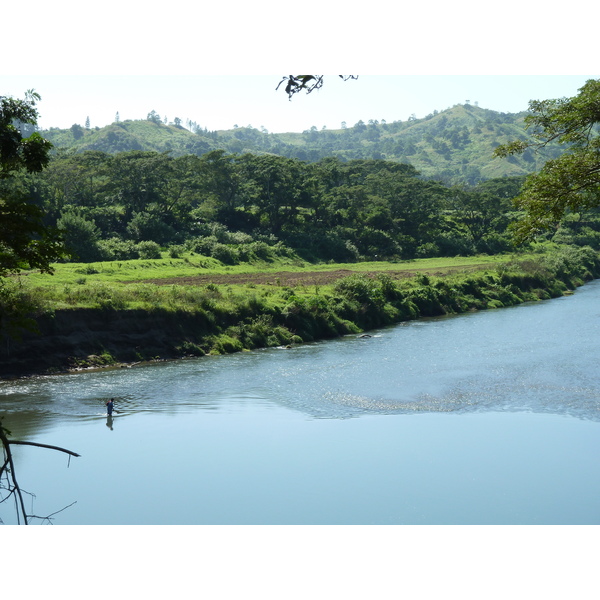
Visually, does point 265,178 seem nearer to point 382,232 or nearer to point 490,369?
point 382,232

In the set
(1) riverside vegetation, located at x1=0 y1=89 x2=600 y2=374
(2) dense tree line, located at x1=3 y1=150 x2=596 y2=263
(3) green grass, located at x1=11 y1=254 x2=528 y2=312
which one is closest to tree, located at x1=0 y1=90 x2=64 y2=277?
(1) riverside vegetation, located at x1=0 y1=89 x2=600 y2=374

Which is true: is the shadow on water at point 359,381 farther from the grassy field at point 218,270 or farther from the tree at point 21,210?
the tree at point 21,210

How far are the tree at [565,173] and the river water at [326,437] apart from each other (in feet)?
31.5

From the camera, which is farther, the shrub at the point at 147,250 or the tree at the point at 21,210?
the shrub at the point at 147,250

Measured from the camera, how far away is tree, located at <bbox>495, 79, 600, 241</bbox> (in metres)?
17.3

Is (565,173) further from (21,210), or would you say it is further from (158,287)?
(158,287)

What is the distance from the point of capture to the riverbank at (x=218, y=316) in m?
41.1

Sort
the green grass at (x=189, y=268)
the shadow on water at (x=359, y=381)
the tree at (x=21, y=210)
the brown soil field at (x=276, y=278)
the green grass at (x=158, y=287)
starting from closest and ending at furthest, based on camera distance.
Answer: the tree at (x=21, y=210) < the shadow on water at (x=359, y=381) < the green grass at (x=158, y=287) < the green grass at (x=189, y=268) < the brown soil field at (x=276, y=278)

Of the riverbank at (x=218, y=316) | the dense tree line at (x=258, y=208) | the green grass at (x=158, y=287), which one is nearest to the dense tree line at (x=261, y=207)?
the dense tree line at (x=258, y=208)

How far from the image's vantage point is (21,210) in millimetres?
13047

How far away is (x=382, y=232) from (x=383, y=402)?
67.1 metres

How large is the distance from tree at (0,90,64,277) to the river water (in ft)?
35.0

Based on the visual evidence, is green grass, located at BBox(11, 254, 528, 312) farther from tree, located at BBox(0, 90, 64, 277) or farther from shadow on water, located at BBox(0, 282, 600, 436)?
tree, located at BBox(0, 90, 64, 277)

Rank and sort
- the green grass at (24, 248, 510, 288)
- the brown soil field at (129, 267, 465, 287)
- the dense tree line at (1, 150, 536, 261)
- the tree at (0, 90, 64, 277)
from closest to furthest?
the tree at (0, 90, 64, 277)
the green grass at (24, 248, 510, 288)
the brown soil field at (129, 267, 465, 287)
the dense tree line at (1, 150, 536, 261)
